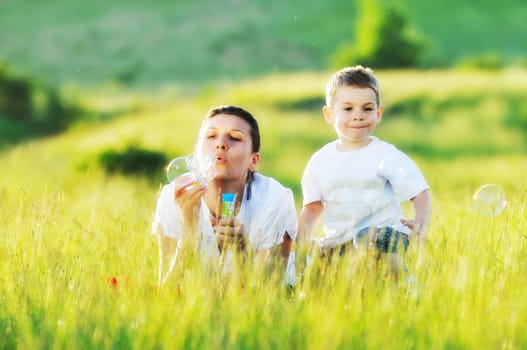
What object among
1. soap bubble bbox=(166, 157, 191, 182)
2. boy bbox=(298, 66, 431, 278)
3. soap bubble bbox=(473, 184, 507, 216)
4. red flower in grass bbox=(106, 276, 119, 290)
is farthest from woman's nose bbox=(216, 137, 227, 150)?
soap bubble bbox=(473, 184, 507, 216)

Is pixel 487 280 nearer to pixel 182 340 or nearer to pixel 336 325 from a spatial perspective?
pixel 336 325

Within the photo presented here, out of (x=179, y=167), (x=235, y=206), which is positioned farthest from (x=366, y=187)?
(x=179, y=167)

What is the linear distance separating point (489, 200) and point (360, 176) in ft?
3.41

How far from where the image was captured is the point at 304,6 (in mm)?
62688

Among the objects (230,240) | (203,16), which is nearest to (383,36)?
(203,16)

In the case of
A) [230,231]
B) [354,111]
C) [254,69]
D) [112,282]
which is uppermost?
[254,69]

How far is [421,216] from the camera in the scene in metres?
5.02

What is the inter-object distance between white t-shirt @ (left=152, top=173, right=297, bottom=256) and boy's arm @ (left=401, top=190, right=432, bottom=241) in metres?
0.69

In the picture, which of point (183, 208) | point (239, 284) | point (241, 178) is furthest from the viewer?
point (241, 178)

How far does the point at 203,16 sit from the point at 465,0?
1779cm

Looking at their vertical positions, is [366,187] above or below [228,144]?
below

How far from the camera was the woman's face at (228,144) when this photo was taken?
16.0 ft

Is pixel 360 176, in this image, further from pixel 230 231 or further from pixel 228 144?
pixel 230 231

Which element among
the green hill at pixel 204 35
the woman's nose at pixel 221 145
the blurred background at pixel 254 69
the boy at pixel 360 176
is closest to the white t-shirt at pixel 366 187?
the boy at pixel 360 176
